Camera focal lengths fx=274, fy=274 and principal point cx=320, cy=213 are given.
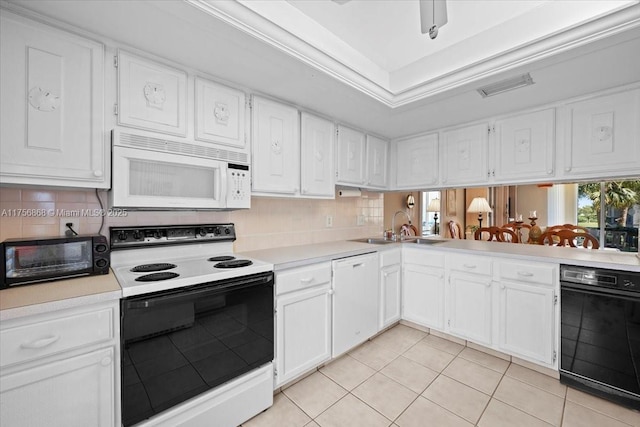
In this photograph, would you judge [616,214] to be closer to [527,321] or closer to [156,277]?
[527,321]

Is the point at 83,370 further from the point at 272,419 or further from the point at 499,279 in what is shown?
the point at 499,279

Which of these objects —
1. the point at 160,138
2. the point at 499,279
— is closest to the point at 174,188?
the point at 160,138

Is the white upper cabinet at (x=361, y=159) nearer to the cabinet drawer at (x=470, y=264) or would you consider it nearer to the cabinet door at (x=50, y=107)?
the cabinet drawer at (x=470, y=264)

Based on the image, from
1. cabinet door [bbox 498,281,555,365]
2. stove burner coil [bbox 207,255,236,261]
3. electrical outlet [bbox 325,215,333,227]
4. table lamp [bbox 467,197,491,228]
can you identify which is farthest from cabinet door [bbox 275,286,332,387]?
table lamp [bbox 467,197,491,228]

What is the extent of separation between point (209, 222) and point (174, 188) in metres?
0.45

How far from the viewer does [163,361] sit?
1316 mm

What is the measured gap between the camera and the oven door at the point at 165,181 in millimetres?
1497

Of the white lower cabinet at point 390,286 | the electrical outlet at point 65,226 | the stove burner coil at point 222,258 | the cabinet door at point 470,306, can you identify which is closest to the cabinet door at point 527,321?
the cabinet door at point 470,306

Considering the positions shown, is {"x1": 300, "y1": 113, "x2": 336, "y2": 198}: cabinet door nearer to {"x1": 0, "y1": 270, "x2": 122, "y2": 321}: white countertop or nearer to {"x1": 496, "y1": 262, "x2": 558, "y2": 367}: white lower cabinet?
{"x1": 0, "y1": 270, "x2": 122, "y2": 321}: white countertop

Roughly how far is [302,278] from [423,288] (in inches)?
58.7

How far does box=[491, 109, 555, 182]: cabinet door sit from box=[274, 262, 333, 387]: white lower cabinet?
1.92 meters

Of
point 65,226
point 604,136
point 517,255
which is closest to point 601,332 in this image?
point 517,255

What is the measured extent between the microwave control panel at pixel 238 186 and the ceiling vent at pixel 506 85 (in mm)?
1893

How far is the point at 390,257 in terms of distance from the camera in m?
2.80
